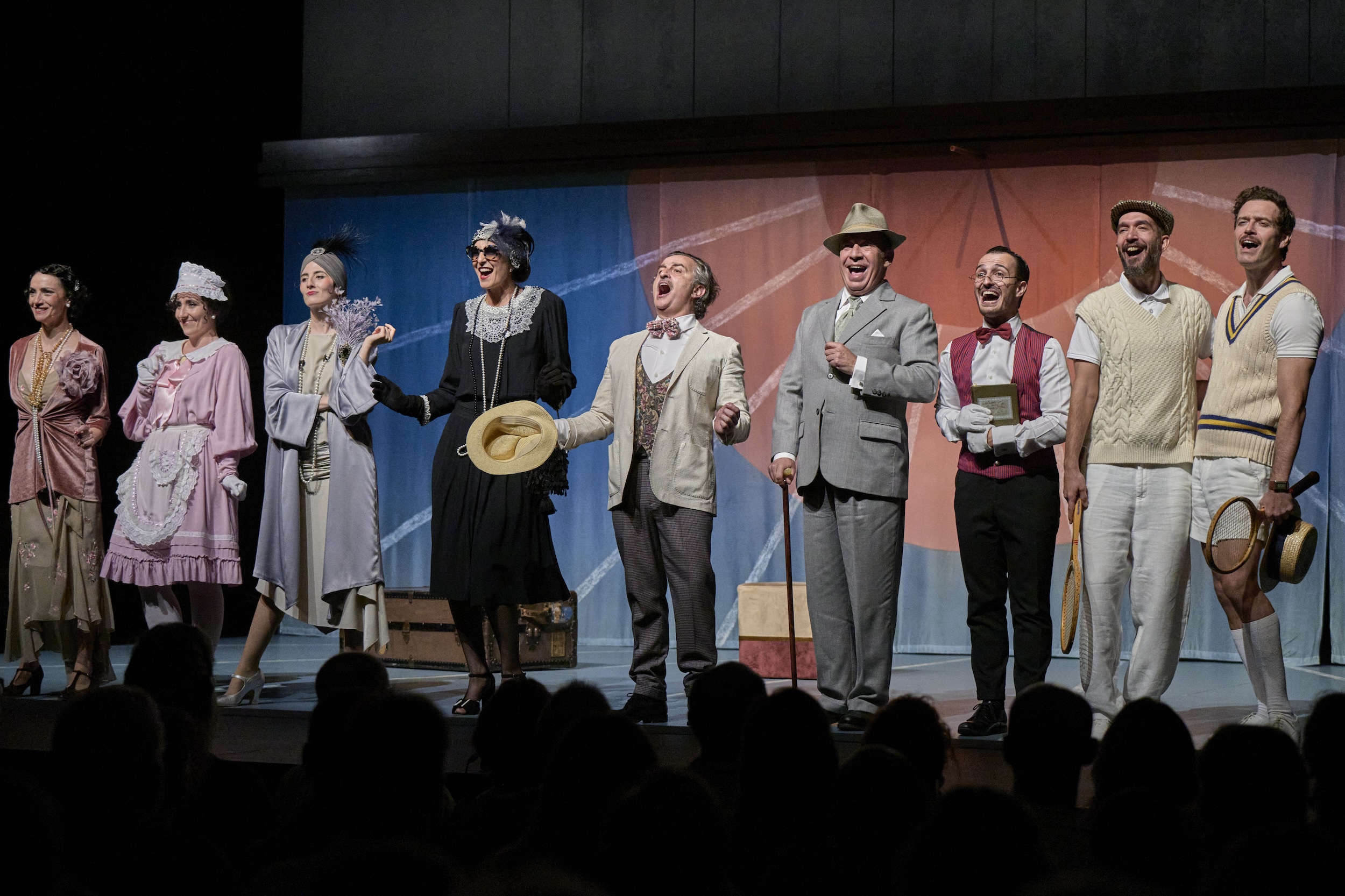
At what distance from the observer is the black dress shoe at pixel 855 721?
414 cm

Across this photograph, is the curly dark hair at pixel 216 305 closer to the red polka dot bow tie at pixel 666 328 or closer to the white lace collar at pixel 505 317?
the white lace collar at pixel 505 317

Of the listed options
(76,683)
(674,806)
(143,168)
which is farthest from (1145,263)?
(143,168)

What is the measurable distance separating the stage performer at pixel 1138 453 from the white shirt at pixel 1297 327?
0.24 metres

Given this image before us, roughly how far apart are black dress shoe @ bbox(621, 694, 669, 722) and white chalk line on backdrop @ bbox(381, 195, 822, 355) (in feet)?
11.4

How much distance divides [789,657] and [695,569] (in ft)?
5.69

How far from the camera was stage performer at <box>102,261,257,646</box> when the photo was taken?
5.01 meters

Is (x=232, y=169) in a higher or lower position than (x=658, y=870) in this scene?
higher

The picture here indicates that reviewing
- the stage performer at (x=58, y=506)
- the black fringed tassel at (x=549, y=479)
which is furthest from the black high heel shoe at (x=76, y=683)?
the black fringed tassel at (x=549, y=479)

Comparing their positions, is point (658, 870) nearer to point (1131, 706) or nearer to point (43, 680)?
point (1131, 706)

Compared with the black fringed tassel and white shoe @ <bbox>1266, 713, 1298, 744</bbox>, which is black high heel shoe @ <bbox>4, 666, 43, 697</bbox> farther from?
white shoe @ <bbox>1266, 713, 1298, 744</bbox>

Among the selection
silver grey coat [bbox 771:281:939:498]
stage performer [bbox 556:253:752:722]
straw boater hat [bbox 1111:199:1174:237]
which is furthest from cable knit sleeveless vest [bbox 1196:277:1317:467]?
stage performer [bbox 556:253:752:722]

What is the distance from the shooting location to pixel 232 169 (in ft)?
26.6

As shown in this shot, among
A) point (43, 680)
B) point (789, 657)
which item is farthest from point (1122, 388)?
point (43, 680)

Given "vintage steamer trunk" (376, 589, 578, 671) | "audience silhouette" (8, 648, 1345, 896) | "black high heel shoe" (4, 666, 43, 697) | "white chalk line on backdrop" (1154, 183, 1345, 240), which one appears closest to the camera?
"audience silhouette" (8, 648, 1345, 896)
